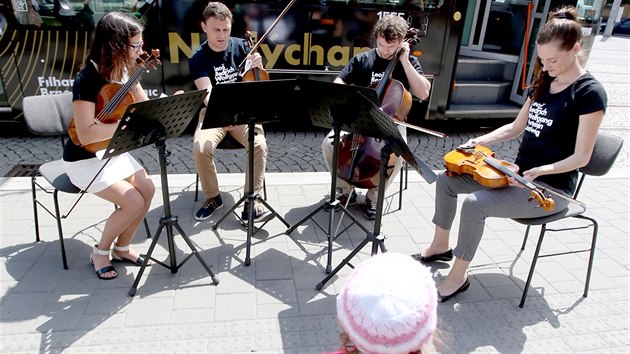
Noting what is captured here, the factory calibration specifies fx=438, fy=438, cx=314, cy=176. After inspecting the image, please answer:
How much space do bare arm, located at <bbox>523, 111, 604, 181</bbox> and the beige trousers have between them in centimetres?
193

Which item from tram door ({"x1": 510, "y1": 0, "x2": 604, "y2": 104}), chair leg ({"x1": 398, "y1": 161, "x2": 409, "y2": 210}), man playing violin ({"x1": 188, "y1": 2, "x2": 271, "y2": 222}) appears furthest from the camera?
tram door ({"x1": 510, "y1": 0, "x2": 604, "y2": 104})

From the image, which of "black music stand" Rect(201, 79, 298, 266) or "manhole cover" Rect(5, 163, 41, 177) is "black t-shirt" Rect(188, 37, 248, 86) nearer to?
"black music stand" Rect(201, 79, 298, 266)

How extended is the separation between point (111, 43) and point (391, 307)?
2.14 metres

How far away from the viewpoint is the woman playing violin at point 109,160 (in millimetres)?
2404

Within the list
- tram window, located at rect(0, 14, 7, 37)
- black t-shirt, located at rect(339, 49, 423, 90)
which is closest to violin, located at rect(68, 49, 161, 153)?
black t-shirt, located at rect(339, 49, 423, 90)

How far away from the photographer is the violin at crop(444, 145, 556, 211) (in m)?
2.31

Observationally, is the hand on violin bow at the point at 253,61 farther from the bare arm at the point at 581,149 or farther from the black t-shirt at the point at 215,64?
the bare arm at the point at 581,149

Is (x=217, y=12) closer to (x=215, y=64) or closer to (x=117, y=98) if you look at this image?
(x=215, y=64)

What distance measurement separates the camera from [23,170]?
4.10m

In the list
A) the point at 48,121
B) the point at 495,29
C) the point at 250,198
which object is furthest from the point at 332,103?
the point at 495,29

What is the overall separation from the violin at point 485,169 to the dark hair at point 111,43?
200cm

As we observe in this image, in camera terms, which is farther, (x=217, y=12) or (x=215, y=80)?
(x=215, y=80)

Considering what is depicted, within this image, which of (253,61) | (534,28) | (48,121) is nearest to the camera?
(48,121)

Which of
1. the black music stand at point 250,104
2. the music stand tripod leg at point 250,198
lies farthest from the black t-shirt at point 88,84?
the music stand tripod leg at point 250,198
